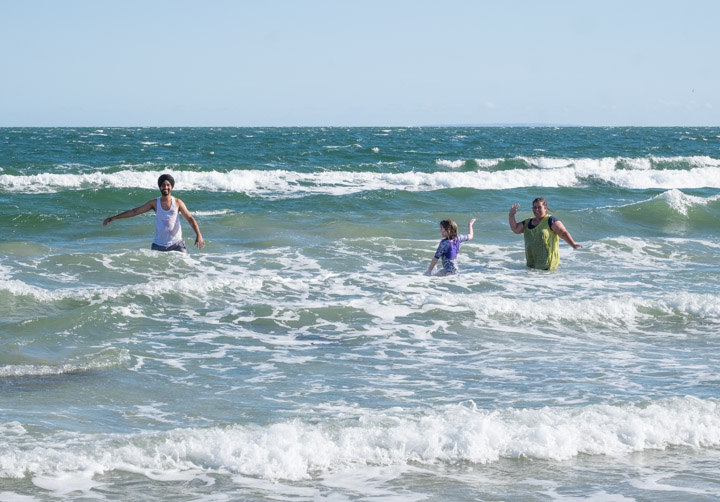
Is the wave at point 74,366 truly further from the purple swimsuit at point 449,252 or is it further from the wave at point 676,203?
the wave at point 676,203

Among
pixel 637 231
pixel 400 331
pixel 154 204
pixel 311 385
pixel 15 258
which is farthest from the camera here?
pixel 637 231

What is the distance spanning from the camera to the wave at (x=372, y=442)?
5.18 meters

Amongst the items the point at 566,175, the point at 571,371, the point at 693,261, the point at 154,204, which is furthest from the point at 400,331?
the point at 566,175

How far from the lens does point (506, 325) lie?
9312 millimetres

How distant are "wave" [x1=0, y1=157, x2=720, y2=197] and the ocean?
7844 millimetres

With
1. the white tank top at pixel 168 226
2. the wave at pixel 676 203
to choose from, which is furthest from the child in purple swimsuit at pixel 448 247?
the wave at pixel 676 203

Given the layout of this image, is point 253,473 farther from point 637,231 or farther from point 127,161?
point 127,161

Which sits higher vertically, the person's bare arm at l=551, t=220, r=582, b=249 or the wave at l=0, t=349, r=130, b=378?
the person's bare arm at l=551, t=220, r=582, b=249

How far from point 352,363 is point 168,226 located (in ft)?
13.1

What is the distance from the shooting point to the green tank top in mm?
12062

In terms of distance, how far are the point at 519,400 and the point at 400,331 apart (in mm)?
2657

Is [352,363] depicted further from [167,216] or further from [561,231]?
[561,231]

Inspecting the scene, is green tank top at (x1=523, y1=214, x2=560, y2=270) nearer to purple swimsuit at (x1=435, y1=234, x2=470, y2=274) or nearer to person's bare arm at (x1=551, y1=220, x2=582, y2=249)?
person's bare arm at (x1=551, y1=220, x2=582, y2=249)

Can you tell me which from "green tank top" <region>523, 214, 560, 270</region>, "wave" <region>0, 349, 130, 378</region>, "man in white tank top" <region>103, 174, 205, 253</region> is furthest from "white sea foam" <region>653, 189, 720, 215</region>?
"wave" <region>0, 349, 130, 378</region>
